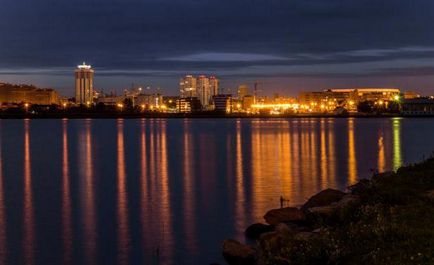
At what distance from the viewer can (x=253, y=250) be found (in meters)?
13.8

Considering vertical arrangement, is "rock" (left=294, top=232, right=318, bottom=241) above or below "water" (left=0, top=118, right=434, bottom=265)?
above

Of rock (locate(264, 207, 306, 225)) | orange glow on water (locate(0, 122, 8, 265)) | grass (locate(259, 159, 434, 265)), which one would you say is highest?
grass (locate(259, 159, 434, 265))

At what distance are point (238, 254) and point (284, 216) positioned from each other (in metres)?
4.09

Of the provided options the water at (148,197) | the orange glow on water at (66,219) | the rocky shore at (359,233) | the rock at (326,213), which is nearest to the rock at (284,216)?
the rocky shore at (359,233)

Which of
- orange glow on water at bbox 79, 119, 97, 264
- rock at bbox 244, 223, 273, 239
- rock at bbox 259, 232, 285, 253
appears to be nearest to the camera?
rock at bbox 259, 232, 285, 253

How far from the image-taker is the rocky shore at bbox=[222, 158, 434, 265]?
9406 mm

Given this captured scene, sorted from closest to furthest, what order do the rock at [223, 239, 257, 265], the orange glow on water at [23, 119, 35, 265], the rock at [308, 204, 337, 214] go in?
1. the rock at [223, 239, 257, 265]
2. the rock at [308, 204, 337, 214]
3. the orange glow on water at [23, 119, 35, 265]

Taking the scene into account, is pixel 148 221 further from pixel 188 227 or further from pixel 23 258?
pixel 23 258

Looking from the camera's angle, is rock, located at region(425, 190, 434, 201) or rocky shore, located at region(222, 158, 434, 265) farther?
rock, located at region(425, 190, 434, 201)

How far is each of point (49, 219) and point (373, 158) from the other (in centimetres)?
3155

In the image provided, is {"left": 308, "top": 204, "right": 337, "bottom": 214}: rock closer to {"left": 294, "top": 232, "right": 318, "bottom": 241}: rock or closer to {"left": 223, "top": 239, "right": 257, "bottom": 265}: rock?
{"left": 223, "top": 239, "right": 257, "bottom": 265}: rock

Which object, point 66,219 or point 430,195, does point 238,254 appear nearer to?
point 430,195

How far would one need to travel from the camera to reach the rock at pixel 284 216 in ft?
57.3

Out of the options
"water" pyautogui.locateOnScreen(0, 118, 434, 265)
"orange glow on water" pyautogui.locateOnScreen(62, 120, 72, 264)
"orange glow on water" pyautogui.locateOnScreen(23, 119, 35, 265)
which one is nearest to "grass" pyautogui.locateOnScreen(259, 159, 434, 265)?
"water" pyautogui.locateOnScreen(0, 118, 434, 265)
